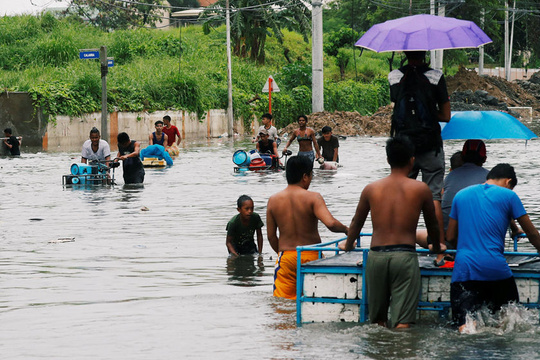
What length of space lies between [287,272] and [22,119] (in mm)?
33109

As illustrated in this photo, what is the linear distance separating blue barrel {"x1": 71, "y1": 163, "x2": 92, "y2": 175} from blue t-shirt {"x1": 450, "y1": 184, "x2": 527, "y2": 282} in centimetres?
1502

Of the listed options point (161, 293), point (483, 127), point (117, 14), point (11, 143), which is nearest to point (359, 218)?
point (483, 127)

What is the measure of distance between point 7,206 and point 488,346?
12.6 metres

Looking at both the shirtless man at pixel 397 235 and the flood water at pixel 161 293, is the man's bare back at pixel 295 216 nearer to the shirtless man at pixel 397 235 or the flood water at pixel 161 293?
the flood water at pixel 161 293

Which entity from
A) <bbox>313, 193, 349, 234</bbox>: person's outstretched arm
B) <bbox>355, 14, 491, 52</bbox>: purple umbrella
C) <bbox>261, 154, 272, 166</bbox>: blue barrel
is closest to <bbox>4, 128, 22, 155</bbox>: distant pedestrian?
<bbox>261, 154, 272, 166</bbox>: blue barrel

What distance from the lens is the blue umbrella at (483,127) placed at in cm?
866

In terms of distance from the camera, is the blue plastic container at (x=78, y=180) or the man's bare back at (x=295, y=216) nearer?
the man's bare back at (x=295, y=216)

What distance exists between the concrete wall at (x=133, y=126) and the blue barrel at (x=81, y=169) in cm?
1376

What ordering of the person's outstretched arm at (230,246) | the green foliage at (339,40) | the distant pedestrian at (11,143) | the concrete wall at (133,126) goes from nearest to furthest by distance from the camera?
the person's outstretched arm at (230,246) → the distant pedestrian at (11,143) → the concrete wall at (133,126) → the green foliage at (339,40)

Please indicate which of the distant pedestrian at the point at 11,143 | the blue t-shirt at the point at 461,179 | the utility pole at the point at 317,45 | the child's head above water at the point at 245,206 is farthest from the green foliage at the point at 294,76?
the blue t-shirt at the point at 461,179

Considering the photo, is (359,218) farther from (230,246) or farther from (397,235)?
(230,246)

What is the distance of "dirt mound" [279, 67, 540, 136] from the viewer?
157ft

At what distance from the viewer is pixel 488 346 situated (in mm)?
7008

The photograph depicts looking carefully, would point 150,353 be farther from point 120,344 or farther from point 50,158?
point 50,158
